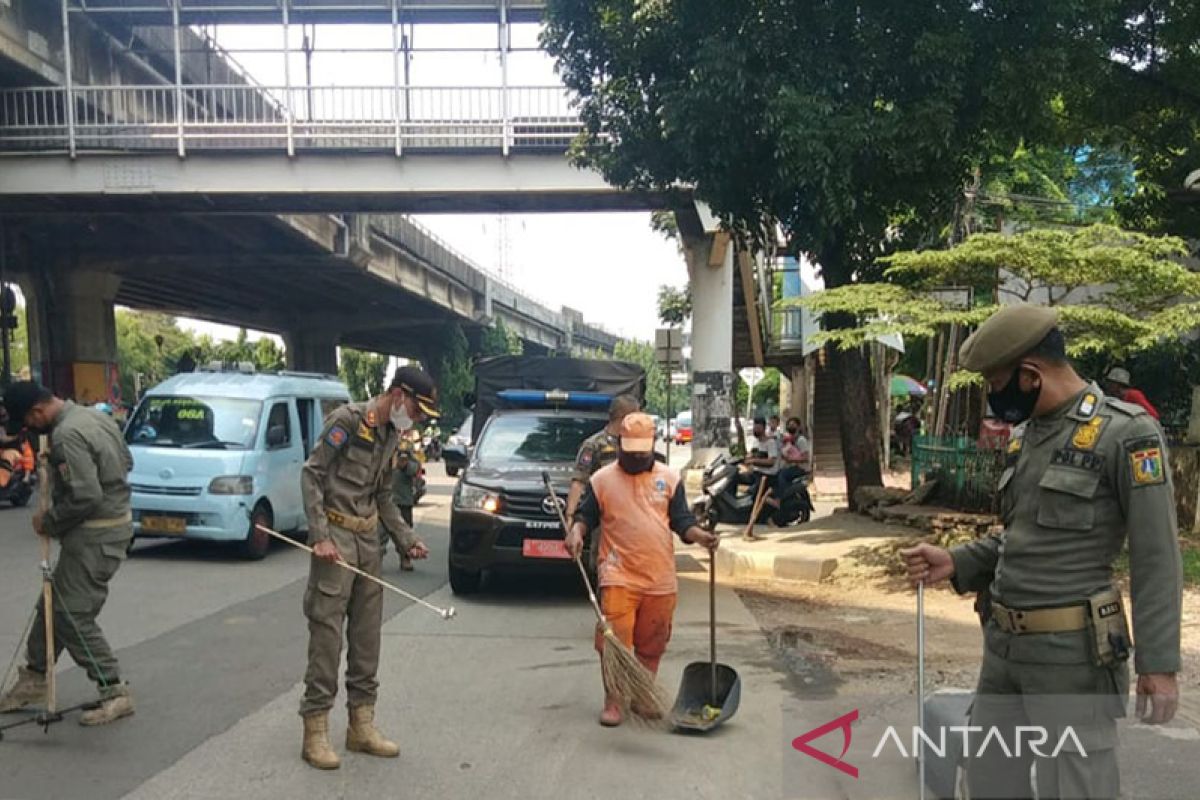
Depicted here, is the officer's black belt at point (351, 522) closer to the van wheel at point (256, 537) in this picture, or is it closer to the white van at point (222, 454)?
the white van at point (222, 454)

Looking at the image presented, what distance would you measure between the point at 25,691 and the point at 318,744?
1847 mm

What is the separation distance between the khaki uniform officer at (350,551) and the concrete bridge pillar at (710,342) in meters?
17.9

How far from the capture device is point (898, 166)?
949 cm

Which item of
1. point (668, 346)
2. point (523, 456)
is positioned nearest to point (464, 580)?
point (523, 456)

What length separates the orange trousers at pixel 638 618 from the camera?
4.94 m

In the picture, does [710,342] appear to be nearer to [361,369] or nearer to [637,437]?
[637,437]

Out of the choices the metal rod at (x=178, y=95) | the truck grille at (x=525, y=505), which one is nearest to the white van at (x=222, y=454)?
the truck grille at (x=525, y=505)

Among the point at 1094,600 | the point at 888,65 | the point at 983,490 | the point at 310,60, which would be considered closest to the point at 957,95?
the point at 888,65

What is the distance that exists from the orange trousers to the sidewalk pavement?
5.02 meters

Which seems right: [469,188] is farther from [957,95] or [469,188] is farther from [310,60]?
[957,95]

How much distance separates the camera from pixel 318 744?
434 centimetres

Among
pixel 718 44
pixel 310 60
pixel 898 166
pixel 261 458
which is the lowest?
pixel 261 458

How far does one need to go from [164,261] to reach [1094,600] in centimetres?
2735

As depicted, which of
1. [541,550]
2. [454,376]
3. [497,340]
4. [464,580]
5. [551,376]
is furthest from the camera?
[497,340]
